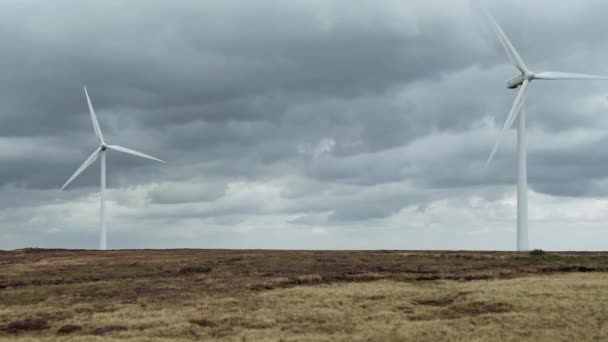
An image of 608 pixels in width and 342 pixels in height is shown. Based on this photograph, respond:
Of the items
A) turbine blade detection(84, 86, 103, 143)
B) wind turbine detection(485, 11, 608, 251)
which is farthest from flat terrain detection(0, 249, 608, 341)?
turbine blade detection(84, 86, 103, 143)

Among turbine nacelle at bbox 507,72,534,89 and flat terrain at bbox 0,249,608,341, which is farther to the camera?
turbine nacelle at bbox 507,72,534,89

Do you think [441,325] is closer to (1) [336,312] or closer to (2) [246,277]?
(1) [336,312]

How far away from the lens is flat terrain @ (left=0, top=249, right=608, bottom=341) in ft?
139

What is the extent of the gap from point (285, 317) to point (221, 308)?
634 cm

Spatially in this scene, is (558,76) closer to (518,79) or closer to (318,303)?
(518,79)

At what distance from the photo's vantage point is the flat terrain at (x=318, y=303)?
42469mm

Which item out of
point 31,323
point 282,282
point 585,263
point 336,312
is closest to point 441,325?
point 336,312

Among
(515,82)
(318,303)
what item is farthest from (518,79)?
(318,303)

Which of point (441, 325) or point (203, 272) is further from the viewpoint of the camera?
point (203, 272)

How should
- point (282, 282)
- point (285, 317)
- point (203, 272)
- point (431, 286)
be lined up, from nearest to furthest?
point (285, 317) < point (431, 286) < point (282, 282) < point (203, 272)

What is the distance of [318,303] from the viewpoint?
51.9 meters

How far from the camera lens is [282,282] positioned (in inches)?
2542

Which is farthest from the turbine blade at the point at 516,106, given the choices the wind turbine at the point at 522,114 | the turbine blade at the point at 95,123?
the turbine blade at the point at 95,123

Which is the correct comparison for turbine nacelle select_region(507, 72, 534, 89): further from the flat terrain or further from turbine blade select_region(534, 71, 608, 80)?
the flat terrain
